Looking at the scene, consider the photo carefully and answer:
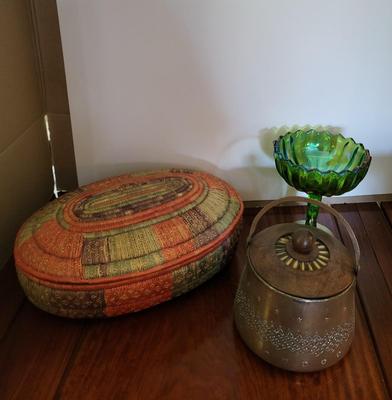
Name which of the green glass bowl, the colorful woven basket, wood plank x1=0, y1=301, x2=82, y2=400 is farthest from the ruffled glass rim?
wood plank x1=0, y1=301, x2=82, y2=400

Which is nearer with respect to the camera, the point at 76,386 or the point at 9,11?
the point at 76,386

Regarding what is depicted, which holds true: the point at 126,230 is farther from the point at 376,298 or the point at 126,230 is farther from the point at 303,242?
the point at 376,298

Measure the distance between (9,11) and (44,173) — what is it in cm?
26

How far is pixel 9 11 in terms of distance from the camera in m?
0.61

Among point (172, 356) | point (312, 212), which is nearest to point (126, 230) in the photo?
point (172, 356)

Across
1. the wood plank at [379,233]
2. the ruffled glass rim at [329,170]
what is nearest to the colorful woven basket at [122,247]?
the ruffled glass rim at [329,170]

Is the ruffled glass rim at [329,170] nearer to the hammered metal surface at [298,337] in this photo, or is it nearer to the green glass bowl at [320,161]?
the green glass bowl at [320,161]

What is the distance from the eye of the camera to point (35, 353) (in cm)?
50

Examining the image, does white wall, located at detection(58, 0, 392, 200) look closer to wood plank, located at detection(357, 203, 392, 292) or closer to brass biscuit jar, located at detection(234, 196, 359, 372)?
wood plank, located at detection(357, 203, 392, 292)

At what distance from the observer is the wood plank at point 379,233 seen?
24.6 inches

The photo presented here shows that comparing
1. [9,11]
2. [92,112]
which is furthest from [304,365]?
[9,11]

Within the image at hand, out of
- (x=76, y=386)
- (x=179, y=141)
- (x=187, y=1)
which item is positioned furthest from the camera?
(x=179, y=141)

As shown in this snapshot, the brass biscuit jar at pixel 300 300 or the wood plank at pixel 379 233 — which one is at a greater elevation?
the brass biscuit jar at pixel 300 300

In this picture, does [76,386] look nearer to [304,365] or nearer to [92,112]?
[304,365]
